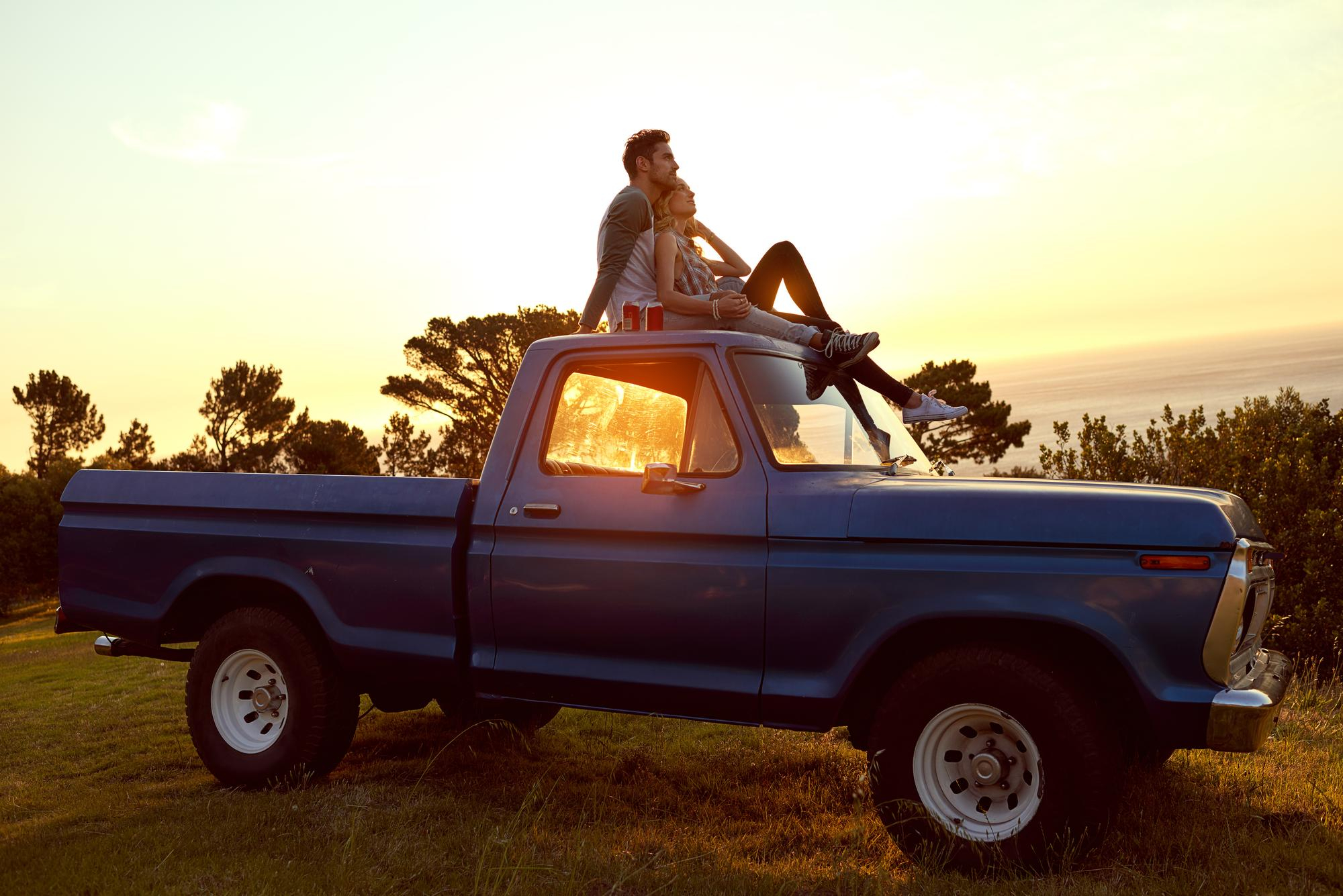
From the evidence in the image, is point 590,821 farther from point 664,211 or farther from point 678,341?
point 664,211

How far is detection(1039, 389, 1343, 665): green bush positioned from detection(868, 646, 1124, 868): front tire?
568cm

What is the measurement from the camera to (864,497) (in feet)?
13.4

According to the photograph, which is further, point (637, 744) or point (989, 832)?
point (637, 744)

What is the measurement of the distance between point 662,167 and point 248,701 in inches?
149

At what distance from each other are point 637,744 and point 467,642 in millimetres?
1836

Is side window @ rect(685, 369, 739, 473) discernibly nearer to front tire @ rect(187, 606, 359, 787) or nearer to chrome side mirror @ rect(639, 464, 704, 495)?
chrome side mirror @ rect(639, 464, 704, 495)

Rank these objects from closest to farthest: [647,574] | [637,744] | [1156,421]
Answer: [647,574] → [637,744] → [1156,421]

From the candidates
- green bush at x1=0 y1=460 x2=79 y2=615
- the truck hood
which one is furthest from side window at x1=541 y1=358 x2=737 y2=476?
green bush at x1=0 y1=460 x2=79 y2=615

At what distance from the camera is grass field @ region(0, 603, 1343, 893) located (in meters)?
3.86

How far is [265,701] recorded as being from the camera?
17.3 ft

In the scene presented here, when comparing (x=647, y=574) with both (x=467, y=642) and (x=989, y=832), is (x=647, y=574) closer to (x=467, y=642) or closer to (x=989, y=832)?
(x=467, y=642)

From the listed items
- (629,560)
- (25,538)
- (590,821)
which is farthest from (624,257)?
(25,538)

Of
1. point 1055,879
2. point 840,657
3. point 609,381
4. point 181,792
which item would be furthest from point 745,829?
point 181,792

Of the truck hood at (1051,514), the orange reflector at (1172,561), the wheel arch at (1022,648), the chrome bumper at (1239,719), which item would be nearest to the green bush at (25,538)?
the wheel arch at (1022,648)
